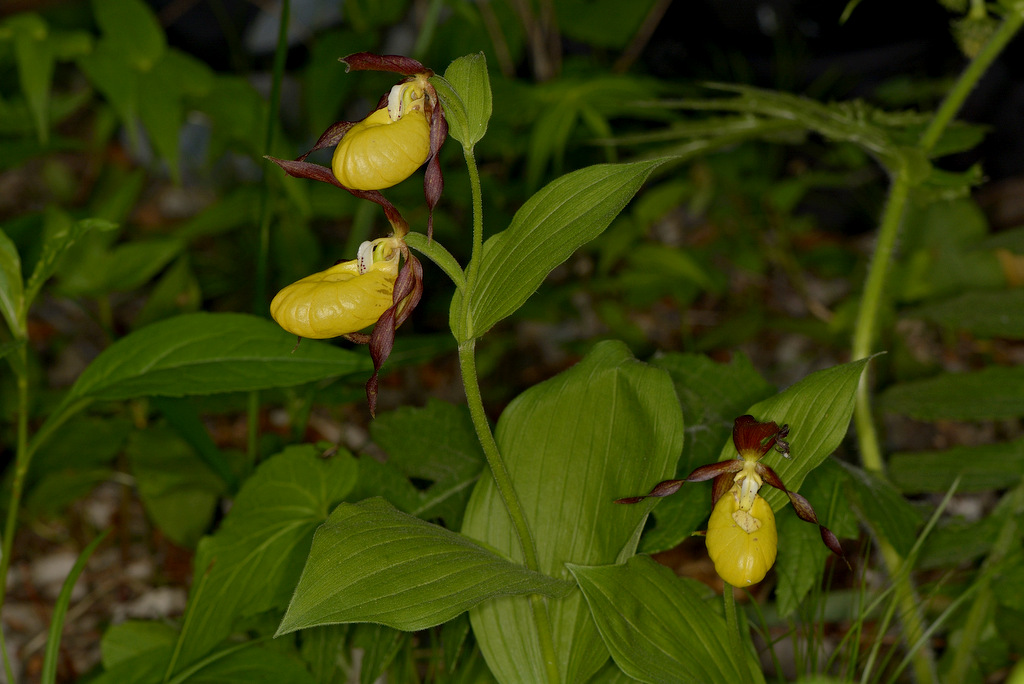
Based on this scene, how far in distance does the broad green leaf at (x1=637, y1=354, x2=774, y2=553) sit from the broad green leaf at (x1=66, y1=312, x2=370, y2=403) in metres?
0.41

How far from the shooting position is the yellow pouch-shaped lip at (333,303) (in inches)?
28.3

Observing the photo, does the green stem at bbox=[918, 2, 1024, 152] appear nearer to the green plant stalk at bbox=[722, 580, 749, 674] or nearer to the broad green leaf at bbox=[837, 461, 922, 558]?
the broad green leaf at bbox=[837, 461, 922, 558]

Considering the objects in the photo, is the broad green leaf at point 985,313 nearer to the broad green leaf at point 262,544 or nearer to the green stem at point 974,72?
the green stem at point 974,72

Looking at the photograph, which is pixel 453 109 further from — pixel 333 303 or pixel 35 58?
pixel 35 58

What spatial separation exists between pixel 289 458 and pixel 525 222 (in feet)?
1.75

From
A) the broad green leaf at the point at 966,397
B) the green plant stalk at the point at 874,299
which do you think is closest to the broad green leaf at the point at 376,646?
the green plant stalk at the point at 874,299

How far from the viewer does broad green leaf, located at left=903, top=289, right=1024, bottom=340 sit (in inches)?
→ 46.4

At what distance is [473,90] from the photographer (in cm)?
69

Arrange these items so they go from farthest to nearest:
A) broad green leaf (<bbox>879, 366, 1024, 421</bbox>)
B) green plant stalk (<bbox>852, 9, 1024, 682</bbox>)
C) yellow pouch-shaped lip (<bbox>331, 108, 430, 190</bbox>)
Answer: broad green leaf (<bbox>879, 366, 1024, 421</bbox>) < green plant stalk (<bbox>852, 9, 1024, 682</bbox>) < yellow pouch-shaped lip (<bbox>331, 108, 430, 190</bbox>)

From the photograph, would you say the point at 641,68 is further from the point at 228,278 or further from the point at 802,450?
the point at 802,450

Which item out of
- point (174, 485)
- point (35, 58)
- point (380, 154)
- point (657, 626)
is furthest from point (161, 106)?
point (657, 626)

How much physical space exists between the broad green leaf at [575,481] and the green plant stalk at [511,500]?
26 millimetres

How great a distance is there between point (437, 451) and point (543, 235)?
487 millimetres

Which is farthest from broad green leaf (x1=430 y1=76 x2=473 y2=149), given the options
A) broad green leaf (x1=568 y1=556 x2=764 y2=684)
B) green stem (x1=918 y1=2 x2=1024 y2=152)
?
green stem (x1=918 y1=2 x2=1024 y2=152)
